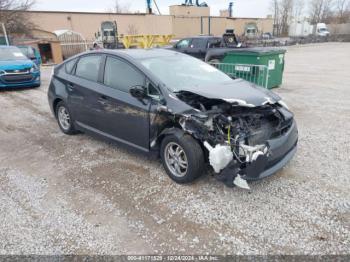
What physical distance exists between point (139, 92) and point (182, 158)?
962mm

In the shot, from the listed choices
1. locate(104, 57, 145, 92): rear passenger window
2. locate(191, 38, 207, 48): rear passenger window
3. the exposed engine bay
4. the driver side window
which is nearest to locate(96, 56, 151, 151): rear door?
locate(104, 57, 145, 92): rear passenger window

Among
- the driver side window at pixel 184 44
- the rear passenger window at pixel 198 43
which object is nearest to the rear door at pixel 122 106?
the rear passenger window at pixel 198 43

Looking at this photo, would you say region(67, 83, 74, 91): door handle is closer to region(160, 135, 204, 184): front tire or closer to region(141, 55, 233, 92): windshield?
region(141, 55, 233, 92): windshield

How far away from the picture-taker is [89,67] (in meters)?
4.47

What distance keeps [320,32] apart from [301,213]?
53.8 meters

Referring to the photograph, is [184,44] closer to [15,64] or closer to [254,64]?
[254,64]

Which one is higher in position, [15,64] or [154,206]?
[15,64]

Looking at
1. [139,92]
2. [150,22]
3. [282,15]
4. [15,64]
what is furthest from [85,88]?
[282,15]

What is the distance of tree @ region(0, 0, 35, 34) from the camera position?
80.2 feet

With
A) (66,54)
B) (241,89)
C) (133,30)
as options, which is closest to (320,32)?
(133,30)

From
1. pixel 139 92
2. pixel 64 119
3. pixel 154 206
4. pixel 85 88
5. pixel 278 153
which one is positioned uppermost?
pixel 139 92

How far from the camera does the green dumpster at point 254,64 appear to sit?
791 centimetres

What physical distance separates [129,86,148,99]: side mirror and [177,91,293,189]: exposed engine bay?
44 cm

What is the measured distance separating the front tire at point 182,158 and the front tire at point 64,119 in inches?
89.4
